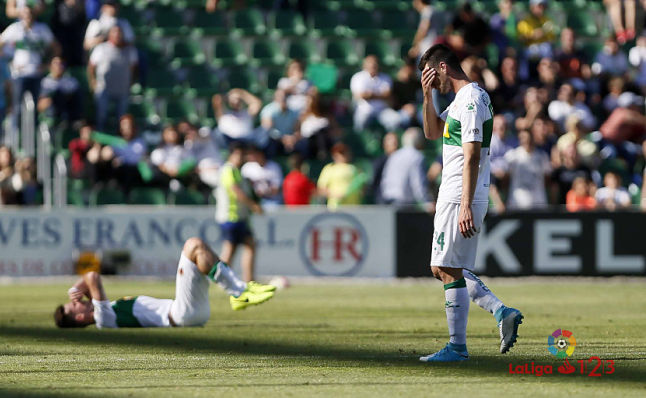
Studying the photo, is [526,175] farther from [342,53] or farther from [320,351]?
[320,351]

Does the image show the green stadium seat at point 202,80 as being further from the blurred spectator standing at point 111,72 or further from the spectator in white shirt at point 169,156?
the spectator in white shirt at point 169,156

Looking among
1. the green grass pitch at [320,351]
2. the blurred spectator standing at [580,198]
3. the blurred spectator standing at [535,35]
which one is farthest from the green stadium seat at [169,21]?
the green grass pitch at [320,351]

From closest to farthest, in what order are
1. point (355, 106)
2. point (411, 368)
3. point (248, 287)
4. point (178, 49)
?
point (411, 368) < point (248, 287) < point (355, 106) < point (178, 49)

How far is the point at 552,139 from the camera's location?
66.7 feet

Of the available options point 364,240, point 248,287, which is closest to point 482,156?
point 248,287

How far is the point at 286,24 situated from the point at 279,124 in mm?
3548


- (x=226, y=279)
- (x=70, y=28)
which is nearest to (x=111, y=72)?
(x=70, y=28)

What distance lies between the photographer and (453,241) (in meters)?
8.13

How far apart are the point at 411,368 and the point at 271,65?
15531 millimetres

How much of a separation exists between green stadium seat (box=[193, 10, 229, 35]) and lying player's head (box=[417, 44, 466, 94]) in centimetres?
1536

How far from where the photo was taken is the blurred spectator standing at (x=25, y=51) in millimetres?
20312

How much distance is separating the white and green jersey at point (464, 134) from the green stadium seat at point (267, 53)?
48.9ft

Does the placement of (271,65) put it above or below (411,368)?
above

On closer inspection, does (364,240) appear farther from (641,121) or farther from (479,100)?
(479,100)
